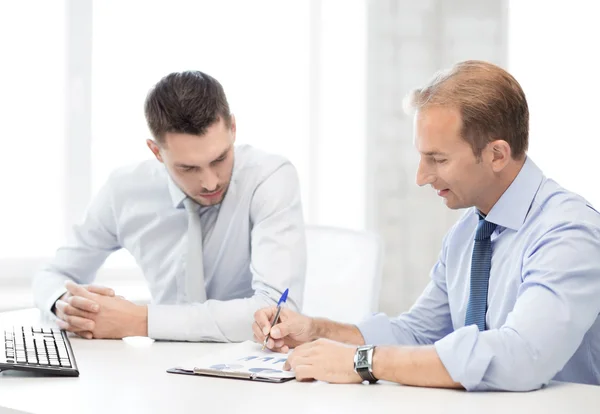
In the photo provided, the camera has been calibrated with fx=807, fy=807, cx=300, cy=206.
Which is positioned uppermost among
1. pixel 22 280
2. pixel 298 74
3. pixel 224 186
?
pixel 298 74

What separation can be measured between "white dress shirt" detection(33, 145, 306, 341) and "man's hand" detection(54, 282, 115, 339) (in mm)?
153

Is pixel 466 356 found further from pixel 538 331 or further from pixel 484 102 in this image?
pixel 484 102

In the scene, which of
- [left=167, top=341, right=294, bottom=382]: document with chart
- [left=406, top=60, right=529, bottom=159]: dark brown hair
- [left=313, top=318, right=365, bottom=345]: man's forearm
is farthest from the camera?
[left=313, top=318, right=365, bottom=345]: man's forearm

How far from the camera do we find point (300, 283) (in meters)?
2.25

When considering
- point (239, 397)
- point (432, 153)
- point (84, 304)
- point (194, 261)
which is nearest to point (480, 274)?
point (432, 153)

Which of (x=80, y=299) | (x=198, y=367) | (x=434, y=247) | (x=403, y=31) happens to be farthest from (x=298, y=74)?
(x=198, y=367)

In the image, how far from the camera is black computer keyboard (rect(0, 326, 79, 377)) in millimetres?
1584

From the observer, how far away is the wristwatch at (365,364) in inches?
59.4

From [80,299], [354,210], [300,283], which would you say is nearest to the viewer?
[80,299]

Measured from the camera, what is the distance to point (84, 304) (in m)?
2.05

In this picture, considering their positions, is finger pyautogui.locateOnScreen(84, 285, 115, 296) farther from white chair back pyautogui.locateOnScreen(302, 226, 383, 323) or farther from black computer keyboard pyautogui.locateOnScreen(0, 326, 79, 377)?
white chair back pyautogui.locateOnScreen(302, 226, 383, 323)

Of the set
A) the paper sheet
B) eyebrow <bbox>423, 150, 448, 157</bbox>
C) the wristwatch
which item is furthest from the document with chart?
eyebrow <bbox>423, 150, 448, 157</bbox>

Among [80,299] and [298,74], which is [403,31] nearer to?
[298,74]

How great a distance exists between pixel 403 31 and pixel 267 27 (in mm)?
770
